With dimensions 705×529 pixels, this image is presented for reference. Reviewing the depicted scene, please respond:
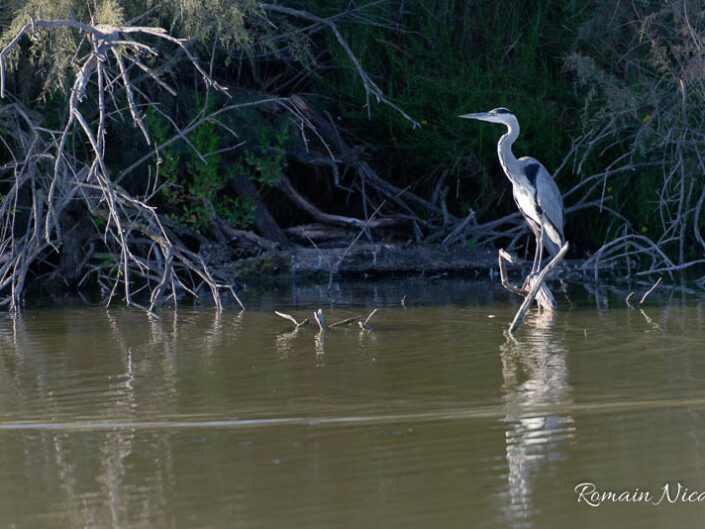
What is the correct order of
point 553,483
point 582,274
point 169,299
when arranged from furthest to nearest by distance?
point 582,274, point 169,299, point 553,483

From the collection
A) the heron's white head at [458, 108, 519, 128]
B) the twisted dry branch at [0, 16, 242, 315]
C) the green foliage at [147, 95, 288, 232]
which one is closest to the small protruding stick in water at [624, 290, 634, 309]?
the heron's white head at [458, 108, 519, 128]

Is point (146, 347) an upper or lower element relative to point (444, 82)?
lower

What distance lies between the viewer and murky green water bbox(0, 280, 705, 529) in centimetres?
357

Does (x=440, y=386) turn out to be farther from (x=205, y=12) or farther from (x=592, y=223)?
(x=592, y=223)

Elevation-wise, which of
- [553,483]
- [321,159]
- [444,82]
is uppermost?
[444,82]

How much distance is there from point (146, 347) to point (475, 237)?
182 inches

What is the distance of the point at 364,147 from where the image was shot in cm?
1084

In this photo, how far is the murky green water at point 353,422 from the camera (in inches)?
140

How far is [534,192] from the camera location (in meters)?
8.66

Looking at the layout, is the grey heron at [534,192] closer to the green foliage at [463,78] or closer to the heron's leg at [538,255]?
the heron's leg at [538,255]

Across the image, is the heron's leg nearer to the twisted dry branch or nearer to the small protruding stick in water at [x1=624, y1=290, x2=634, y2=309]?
the small protruding stick in water at [x1=624, y1=290, x2=634, y2=309]

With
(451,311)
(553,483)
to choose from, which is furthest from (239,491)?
(451,311)

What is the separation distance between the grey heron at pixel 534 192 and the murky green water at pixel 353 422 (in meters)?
1.40

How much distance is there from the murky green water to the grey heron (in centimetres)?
140
